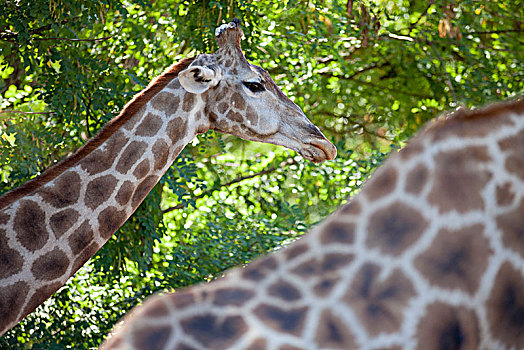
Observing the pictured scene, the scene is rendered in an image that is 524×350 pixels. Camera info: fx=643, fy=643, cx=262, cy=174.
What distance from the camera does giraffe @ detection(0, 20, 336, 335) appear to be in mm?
2162

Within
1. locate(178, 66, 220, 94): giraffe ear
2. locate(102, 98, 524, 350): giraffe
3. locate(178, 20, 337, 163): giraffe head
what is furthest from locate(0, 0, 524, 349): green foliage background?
locate(102, 98, 524, 350): giraffe

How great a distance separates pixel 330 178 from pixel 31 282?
2.91 meters

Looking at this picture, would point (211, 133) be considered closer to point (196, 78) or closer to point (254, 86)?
point (254, 86)

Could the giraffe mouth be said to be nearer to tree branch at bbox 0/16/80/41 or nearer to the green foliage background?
the green foliage background

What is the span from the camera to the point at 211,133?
13.8 ft

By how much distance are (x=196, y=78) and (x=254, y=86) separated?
0.30 m

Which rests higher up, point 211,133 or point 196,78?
point 196,78

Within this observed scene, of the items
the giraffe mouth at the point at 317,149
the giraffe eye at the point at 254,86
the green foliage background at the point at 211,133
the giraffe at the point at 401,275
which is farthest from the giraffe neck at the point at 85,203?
the giraffe at the point at 401,275

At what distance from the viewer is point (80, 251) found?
2.31m

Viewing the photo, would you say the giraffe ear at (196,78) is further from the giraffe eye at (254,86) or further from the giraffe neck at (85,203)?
the giraffe eye at (254,86)

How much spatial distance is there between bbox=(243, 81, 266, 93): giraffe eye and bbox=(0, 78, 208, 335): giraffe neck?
23cm

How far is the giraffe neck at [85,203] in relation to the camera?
84.0 inches

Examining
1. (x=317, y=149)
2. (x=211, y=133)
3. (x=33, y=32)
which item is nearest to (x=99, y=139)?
(x=317, y=149)

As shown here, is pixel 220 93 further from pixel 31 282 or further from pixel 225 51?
pixel 31 282
